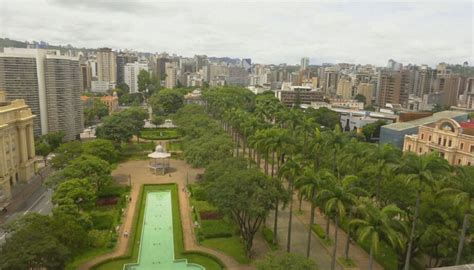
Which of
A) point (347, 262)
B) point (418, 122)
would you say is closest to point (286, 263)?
point (347, 262)

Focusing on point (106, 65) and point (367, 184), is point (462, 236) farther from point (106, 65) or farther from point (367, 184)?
point (106, 65)

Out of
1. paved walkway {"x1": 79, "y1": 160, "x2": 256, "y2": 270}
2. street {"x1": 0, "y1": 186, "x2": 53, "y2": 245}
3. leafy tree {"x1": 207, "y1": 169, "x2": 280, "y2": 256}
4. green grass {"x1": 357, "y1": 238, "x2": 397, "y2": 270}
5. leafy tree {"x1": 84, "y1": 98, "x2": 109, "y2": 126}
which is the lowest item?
street {"x1": 0, "y1": 186, "x2": 53, "y2": 245}

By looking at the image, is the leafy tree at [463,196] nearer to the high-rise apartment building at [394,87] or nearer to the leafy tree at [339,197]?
the leafy tree at [339,197]

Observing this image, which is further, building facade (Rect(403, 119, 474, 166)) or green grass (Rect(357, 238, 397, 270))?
building facade (Rect(403, 119, 474, 166))

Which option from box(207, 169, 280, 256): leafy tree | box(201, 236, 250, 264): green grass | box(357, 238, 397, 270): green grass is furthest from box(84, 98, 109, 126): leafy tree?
box(357, 238, 397, 270): green grass

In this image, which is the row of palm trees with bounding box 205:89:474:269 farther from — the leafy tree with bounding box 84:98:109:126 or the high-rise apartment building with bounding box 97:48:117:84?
the high-rise apartment building with bounding box 97:48:117:84

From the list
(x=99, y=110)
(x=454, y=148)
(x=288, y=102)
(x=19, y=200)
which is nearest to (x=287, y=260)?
(x=19, y=200)

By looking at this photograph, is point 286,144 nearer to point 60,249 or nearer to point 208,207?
point 208,207
